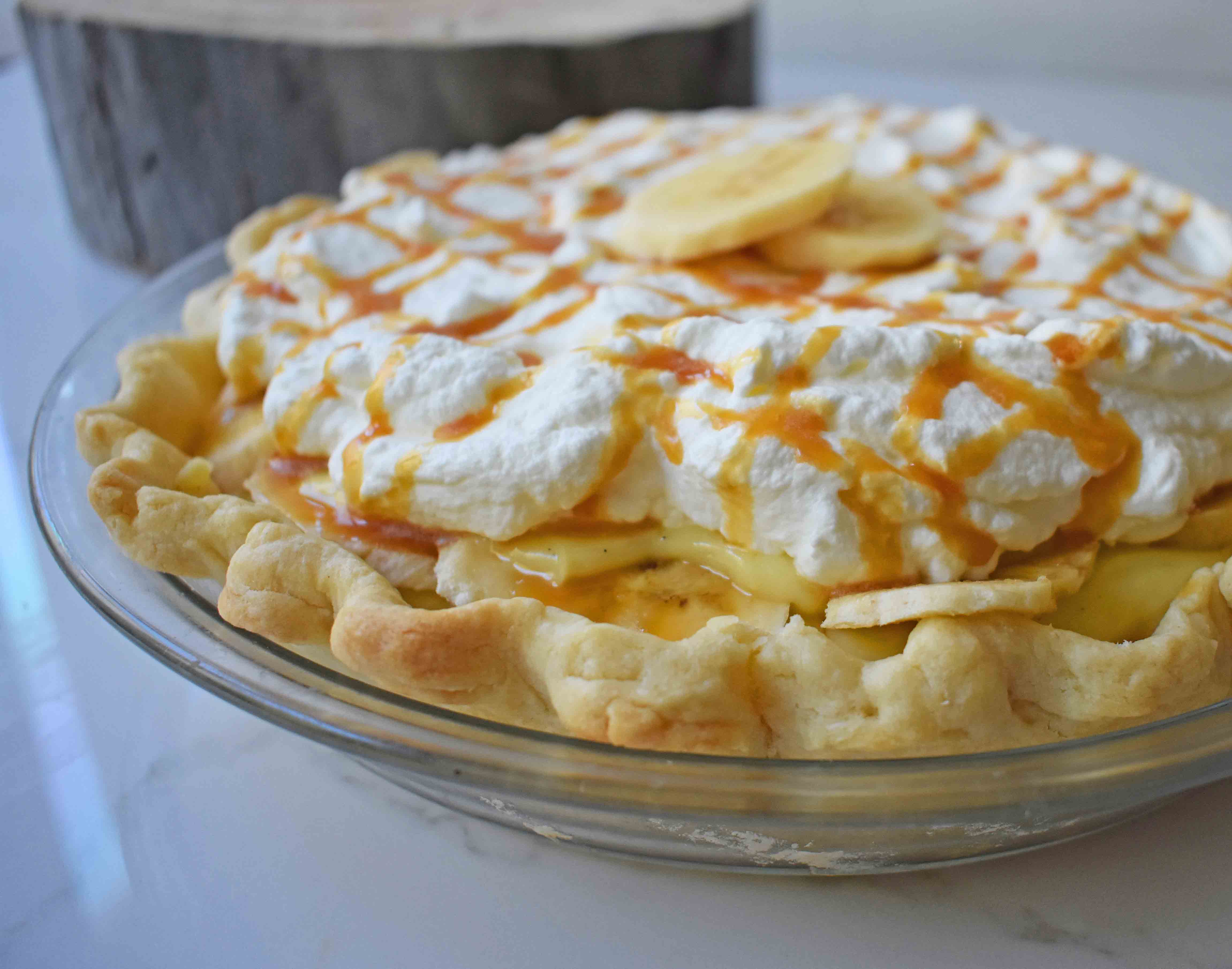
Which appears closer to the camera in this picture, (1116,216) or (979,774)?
(979,774)

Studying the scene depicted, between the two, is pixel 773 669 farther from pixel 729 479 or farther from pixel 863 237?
pixel 863 237

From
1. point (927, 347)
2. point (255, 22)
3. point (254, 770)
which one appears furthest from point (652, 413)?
point (255, 22)

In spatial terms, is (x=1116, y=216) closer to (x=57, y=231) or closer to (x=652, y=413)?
(x=652, y=413)

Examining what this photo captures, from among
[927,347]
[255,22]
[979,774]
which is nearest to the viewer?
[979,774]

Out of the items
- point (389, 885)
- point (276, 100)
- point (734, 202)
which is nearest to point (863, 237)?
point (734, 202)

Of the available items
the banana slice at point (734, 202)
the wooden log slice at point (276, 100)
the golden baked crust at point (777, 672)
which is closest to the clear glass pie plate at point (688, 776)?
the golden baked crust at point (777, 672)

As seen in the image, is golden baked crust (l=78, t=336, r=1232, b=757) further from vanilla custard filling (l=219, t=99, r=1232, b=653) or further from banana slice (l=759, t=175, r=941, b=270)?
banana slice (l=759, t=175, r=941, b=270)
